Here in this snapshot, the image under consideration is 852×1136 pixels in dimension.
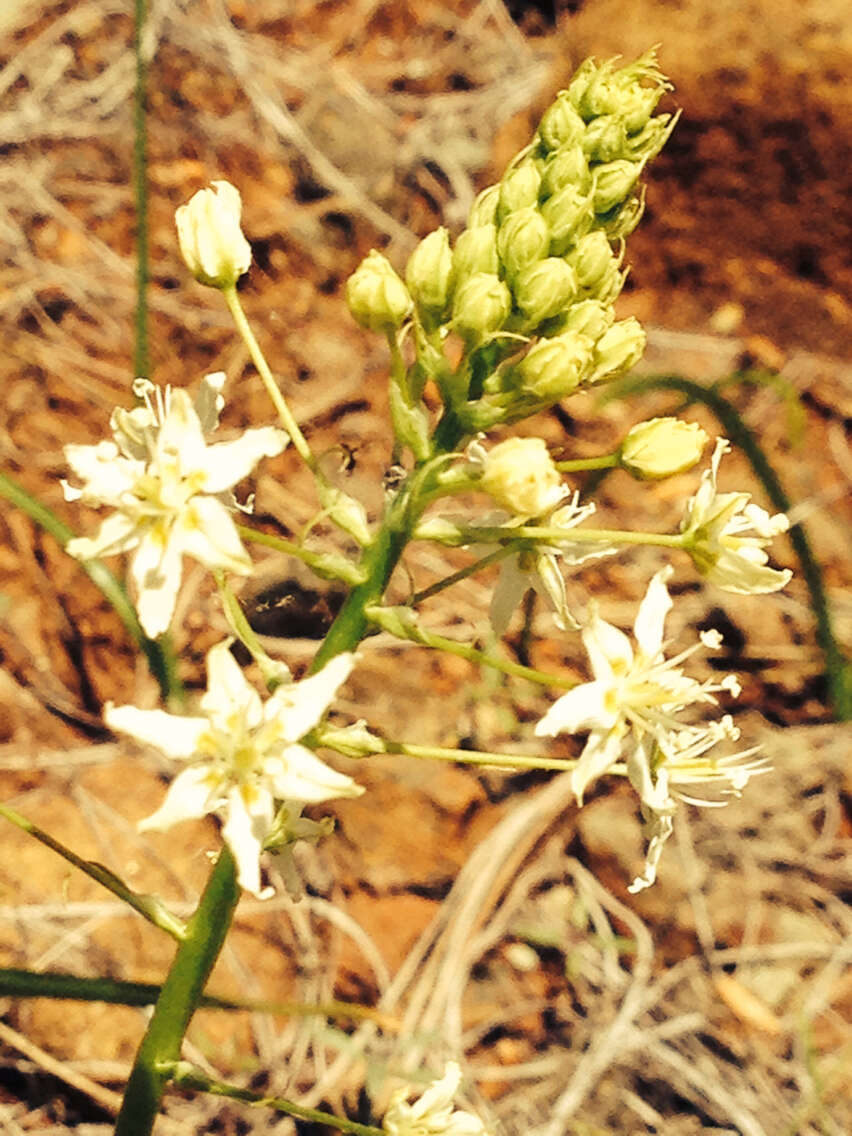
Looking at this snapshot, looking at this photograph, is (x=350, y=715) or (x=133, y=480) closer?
(x=133, y=480)

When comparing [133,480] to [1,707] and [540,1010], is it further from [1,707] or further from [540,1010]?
[540,1010]

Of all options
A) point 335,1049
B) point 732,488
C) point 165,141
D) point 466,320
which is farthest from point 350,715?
point 165,141

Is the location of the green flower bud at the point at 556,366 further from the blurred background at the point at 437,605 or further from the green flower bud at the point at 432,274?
the blurred background at the point at 437,605

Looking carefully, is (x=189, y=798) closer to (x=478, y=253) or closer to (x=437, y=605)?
(x=478, y=253)

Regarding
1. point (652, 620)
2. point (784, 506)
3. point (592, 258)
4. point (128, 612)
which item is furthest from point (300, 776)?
point (784, 506)

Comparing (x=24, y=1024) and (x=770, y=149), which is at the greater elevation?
(x=770, y=149)

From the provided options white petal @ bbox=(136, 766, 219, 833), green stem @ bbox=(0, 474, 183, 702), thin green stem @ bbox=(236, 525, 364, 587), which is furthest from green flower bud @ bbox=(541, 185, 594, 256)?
green stem @ bbox=(0, 474, 183, 702)

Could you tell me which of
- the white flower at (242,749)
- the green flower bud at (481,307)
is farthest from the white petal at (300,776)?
the green flower bud at (481,307)
